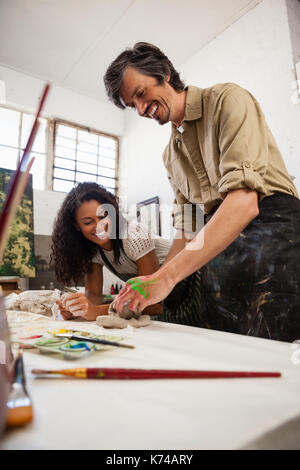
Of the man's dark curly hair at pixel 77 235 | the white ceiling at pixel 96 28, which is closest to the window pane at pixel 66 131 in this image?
the white ceiling at pixel 96 28

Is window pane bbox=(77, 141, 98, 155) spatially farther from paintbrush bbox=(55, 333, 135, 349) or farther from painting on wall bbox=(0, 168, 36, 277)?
paintbrush bbox=(55, 333, 135, 349)

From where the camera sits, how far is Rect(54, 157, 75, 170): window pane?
4293mm

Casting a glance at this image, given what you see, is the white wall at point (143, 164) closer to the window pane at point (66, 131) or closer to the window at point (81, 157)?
the window at point (81, 157)

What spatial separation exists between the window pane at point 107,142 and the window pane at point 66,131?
1.54 feet

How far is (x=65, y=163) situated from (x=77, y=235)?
3.15 meters

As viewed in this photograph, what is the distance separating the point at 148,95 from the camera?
1.07 metres

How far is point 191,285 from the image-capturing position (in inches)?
45.4

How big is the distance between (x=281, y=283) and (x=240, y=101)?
559mm

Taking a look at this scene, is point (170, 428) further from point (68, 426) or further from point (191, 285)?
point (191, 285)

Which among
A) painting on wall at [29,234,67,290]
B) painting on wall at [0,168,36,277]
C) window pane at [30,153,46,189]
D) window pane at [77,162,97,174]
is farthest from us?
window pane at [77,162,97,174]

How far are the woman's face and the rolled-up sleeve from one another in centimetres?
73

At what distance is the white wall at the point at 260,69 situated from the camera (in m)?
2.46

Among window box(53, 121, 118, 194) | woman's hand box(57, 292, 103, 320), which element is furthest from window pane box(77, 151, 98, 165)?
woman's hand box(57, 292, 103, 320)

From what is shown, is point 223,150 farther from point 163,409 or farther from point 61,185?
point 61,185
